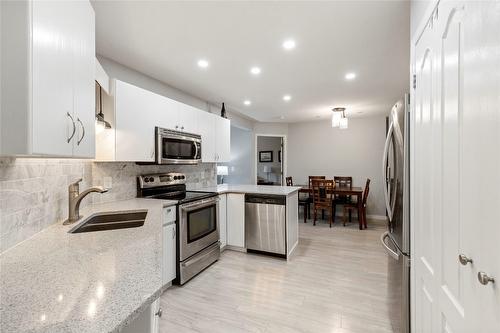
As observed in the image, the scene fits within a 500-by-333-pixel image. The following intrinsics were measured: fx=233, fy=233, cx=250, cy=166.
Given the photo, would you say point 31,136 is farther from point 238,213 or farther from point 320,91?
point 320,91

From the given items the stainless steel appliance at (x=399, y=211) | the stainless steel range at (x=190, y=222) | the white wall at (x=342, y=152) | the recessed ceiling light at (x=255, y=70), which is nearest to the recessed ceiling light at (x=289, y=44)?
the recessed ceiling light at (x=255, y=70)

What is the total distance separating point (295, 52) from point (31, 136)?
89.1 inches

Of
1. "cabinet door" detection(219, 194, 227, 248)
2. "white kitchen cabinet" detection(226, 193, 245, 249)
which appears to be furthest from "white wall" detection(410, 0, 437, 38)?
"cabinet door" detection(219, 194, 227, 248)

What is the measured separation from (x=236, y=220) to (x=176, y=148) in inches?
53.7

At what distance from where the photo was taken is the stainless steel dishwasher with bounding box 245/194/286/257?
3215 mm

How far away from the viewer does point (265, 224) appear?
Result: 130 inches

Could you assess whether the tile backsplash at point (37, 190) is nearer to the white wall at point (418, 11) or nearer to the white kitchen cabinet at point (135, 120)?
the white kitchen cabinet at point (135, 120)

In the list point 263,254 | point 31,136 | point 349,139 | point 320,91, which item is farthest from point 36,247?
point 349,139

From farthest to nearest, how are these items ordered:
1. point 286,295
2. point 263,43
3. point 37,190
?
point 286,295 < point 263,43 < point 37,190

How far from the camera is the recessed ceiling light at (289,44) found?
218 centimetres

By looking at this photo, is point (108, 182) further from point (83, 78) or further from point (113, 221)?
point (83, 78)

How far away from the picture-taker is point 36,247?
117 centimetres

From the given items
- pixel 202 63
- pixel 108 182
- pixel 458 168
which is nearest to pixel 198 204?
pixel 108 182

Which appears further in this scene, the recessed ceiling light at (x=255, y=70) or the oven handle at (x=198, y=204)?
the recessed ceiling light at (x=255, y=70)
